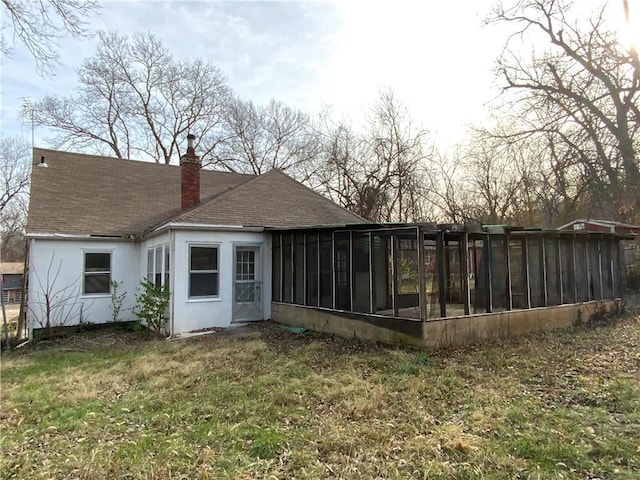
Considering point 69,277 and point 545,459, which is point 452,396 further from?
point 69,277

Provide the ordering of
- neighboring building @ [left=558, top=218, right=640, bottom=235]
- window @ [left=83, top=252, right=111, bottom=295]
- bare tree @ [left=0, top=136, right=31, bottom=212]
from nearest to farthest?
1. window @ [left=83, top=252, right=111, bottom=295]
2. neighboring building @ [left=558, top=218, right=640, bottom=235]
3. bare tree @ [left=0, top=136, right=31, bottom=212]

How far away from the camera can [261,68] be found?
13.5 metres

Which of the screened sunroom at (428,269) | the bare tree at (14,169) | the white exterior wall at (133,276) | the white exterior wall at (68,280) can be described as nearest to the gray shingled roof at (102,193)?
the white exterior wall at (68,280)

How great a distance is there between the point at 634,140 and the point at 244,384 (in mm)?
15142

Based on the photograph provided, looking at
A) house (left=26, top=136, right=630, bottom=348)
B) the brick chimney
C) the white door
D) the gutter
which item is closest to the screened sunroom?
house (left=26, top=136, right=630, bottom=348)

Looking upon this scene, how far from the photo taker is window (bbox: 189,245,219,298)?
33.9ft

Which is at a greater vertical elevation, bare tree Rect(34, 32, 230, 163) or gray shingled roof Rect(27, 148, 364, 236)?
bare tree Rect(34, 32, 230, 163)

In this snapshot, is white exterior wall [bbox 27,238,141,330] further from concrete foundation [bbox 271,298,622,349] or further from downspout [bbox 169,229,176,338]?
concrete foundation [bbox 271,298,622,349]

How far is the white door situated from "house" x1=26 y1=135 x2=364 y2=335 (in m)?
0.03

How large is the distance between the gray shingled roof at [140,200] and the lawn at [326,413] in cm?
438

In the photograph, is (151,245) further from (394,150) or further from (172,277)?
(394,150)

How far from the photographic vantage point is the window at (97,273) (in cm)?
1179

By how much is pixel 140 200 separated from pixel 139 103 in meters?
17.0

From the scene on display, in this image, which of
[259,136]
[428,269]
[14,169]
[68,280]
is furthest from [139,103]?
[428,269]
